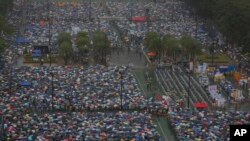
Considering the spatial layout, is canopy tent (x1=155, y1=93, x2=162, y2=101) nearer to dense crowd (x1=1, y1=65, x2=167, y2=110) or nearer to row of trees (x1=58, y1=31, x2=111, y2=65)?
dense crowd (x1=1, y1=65, x2=167, y2=110)

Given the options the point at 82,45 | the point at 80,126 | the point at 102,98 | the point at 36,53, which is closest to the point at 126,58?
the point at 82,45

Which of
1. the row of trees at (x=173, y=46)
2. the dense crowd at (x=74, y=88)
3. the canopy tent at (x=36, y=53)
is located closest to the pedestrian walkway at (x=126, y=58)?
the row of trees at (x=173, y=46)

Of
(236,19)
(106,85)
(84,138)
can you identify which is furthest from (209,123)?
(236,19)

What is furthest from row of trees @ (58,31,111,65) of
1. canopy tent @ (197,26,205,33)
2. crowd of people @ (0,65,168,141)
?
canopy tent @ (197,26,205,33)

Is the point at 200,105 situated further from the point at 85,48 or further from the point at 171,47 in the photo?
the point at 85,48

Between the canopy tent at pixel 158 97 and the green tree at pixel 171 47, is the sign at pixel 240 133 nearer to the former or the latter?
the canopy tent at pixel 158 97
